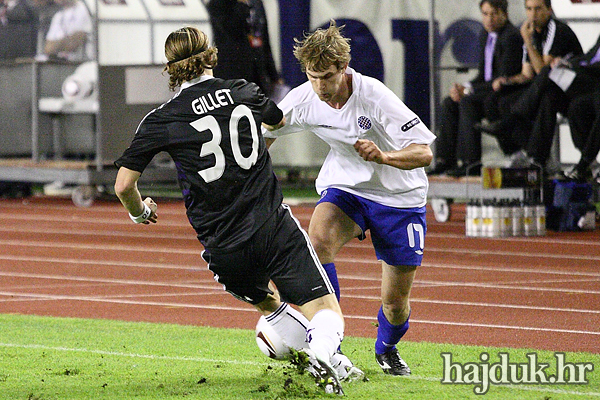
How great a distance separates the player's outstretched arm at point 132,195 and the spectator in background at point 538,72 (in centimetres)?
1078

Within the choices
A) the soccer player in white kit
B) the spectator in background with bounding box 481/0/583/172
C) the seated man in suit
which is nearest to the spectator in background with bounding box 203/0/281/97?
the spectator in background with bounding box 481/0/583/172

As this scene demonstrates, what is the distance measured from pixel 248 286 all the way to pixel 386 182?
3.75 ft

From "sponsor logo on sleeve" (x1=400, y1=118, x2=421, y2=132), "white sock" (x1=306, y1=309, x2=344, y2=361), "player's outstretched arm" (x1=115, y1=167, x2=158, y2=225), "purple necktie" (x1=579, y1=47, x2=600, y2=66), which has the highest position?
"purple necktie" (x1=579, y1=47, x2=600, y2=66)

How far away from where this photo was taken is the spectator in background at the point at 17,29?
76.5 feet

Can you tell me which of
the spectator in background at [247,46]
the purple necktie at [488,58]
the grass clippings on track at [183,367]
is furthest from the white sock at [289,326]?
the spectator in background at [247,46]

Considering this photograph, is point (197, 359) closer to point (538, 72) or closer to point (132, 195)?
point (132, 195)

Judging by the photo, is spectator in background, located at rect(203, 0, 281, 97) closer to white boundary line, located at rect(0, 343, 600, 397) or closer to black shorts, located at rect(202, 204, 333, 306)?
white boundary line, located at rect(0, 343, 600, 397)

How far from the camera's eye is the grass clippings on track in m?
6.32

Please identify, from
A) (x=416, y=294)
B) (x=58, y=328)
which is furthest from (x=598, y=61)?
(x=58, y=328)

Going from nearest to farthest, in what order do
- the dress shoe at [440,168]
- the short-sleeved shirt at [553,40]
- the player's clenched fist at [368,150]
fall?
the player's clenched fist at [368,150]
the short-sleeved shirt at [553,40]
the dress shoe at [440,168]

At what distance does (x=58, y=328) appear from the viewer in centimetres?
912

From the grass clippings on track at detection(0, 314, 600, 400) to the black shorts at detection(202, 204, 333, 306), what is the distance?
0.51 metres

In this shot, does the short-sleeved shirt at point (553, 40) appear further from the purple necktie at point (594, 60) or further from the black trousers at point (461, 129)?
the black trousers at point (461, 129)

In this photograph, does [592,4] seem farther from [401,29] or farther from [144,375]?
[144,375]
